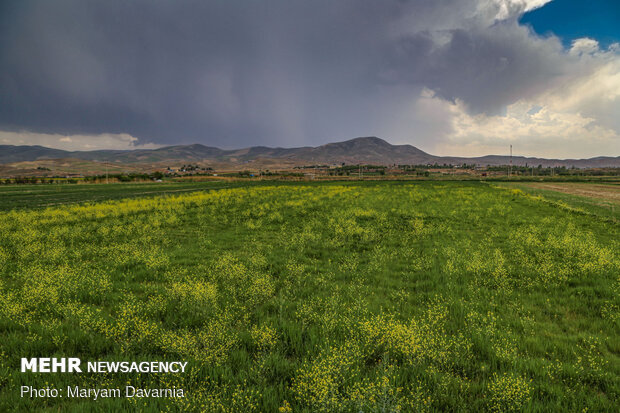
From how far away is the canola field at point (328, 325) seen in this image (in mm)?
4254

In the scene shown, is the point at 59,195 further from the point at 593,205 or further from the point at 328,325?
→ the point at 593,205

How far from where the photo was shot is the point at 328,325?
249 inches

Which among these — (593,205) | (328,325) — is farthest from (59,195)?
(593,205)

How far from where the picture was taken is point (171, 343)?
5492 mm

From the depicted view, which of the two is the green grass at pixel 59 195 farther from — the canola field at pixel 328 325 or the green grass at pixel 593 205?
the green grass at pixel 593 205

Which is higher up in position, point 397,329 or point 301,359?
point 397,329

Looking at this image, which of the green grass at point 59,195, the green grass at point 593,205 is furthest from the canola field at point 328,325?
the green grass at point 59,195

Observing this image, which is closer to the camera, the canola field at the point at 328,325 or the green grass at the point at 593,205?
the canola field at the point at 328,325

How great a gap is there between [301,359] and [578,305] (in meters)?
8.41

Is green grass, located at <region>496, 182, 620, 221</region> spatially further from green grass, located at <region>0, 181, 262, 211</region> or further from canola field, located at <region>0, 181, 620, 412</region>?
green grass, located at <region>0, 181, 262, 211</region>

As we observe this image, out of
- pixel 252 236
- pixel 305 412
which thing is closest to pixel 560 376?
pixel 305 412

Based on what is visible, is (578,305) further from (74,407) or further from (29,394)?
(29,394)

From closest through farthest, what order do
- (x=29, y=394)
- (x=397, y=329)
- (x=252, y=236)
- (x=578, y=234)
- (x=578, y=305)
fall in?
(x=29, y=394) → (x=397, y=329) → (x=578, y=305) → (x=578, y=234) → (x=252, y=236)

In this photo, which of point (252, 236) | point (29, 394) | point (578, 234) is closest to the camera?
point (29, 394)
